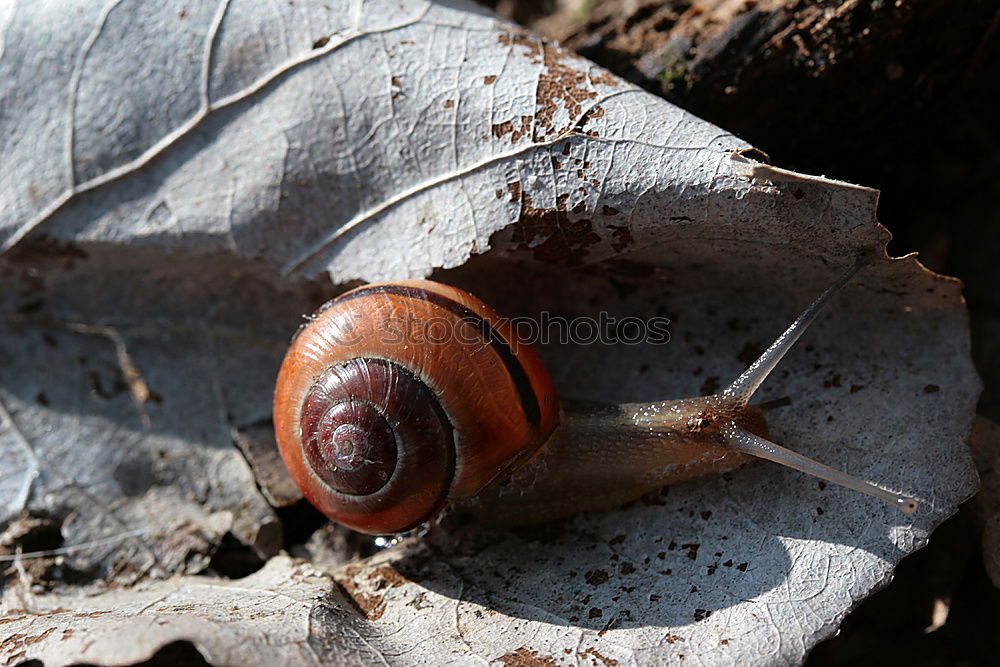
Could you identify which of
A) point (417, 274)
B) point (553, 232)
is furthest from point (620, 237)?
point (417, 274)

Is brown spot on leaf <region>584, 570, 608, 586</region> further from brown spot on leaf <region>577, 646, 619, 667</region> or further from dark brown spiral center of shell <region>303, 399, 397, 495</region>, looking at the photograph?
dark brown spiral center of shell <region>303, 399, 397, 495</region>

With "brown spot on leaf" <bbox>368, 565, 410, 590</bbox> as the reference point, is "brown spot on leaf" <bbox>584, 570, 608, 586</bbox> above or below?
above

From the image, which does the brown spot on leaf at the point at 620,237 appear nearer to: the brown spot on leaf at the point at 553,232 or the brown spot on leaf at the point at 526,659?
the brown spot on leaf at the point at 553,232

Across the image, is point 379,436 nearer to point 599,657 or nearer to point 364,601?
point 364,601

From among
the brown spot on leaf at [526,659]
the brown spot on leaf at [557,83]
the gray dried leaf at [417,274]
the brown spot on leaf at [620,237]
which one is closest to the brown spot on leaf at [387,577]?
the gray dried leaf at [417,274]

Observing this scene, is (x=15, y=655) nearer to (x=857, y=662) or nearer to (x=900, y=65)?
(x=857, y=662)

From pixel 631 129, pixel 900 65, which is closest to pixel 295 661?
pixel 631 129

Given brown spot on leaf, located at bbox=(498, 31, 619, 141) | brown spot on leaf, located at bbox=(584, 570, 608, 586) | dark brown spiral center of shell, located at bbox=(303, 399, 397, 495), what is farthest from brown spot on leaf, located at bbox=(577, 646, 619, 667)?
brown spot on leaf, located at bbox=(498, 31, 619, 141)
